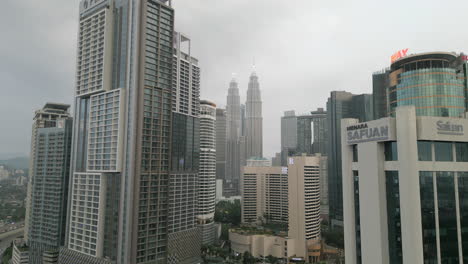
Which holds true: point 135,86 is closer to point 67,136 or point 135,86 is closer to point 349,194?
point 67,136

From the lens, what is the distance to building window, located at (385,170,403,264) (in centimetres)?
1705

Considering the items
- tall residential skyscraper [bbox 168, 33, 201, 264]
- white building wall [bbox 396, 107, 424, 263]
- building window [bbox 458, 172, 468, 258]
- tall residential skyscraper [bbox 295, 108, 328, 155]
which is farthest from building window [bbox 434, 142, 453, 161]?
Answer: tall residential skyscraper [bbox 295, 108, 328, 155]

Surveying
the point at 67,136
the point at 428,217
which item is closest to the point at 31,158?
the point at 67,136

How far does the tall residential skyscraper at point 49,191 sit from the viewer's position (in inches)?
2281

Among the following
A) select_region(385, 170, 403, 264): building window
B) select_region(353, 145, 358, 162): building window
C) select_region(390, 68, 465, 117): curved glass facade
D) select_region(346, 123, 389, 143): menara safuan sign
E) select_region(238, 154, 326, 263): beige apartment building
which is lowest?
select_region(238, 154, 326, 263): beige apartment building

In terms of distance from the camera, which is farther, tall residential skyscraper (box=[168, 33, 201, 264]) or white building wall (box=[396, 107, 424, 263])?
tall residential skyscraper (box=[168, 33, 201, 264])

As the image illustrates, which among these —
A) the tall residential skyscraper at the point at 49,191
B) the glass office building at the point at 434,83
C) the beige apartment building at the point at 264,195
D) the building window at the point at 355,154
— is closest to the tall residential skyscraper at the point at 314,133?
the beige apartment building at the point at 264,195

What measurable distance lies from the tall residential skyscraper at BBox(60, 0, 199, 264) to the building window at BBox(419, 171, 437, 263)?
33976 millimetres

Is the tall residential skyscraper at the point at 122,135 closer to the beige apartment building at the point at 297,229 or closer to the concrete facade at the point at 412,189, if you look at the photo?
the beige apartment building at the point at 297,229

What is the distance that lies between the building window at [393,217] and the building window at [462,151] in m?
4.42

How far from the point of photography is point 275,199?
337 feet

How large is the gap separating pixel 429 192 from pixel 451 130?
398 cm

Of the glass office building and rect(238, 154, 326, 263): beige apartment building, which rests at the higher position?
the glass office building

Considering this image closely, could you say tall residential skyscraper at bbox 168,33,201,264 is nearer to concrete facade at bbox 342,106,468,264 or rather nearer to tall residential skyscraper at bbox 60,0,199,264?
tall residential skyscraper at bbox 60,0,199,264
